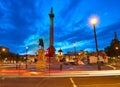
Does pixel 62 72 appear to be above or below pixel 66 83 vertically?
above

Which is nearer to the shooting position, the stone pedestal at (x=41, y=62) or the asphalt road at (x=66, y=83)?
the asphalt road at (x=66, y=83)

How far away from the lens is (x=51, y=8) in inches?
4375

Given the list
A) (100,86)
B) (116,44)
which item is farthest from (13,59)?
(100,86)

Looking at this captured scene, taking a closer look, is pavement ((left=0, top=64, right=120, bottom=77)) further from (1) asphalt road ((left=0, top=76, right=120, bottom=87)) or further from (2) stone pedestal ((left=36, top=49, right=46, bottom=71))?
(1) asphalt road ((left=0, top=76, right=120, bottom=87))

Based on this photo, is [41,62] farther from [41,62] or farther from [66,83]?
[66,83]

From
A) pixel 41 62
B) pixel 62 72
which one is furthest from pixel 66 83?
pixel 41 62

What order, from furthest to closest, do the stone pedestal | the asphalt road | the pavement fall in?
1. the stone pedestal
2. the pavement
3. the asphalt road

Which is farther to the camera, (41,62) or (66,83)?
(41,62)

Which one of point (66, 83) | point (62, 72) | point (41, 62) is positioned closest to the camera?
point (66, 83)

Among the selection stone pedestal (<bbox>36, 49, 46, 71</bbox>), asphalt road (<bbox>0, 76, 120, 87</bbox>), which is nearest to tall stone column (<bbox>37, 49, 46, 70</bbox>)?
stone pedestal (<bbox>36, 49, 46, 71</bbox>)

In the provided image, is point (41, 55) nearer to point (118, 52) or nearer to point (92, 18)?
point (92, 18)

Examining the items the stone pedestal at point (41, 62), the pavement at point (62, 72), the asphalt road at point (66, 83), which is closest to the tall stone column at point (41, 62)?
the stone pedestal at point (41, 62)

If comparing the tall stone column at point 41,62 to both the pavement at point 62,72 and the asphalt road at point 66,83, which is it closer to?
the pavement at point 62,72

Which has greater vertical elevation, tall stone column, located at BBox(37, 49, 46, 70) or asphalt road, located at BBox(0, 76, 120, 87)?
tall stone column, located at BBox(37, 49, 46, 70)
